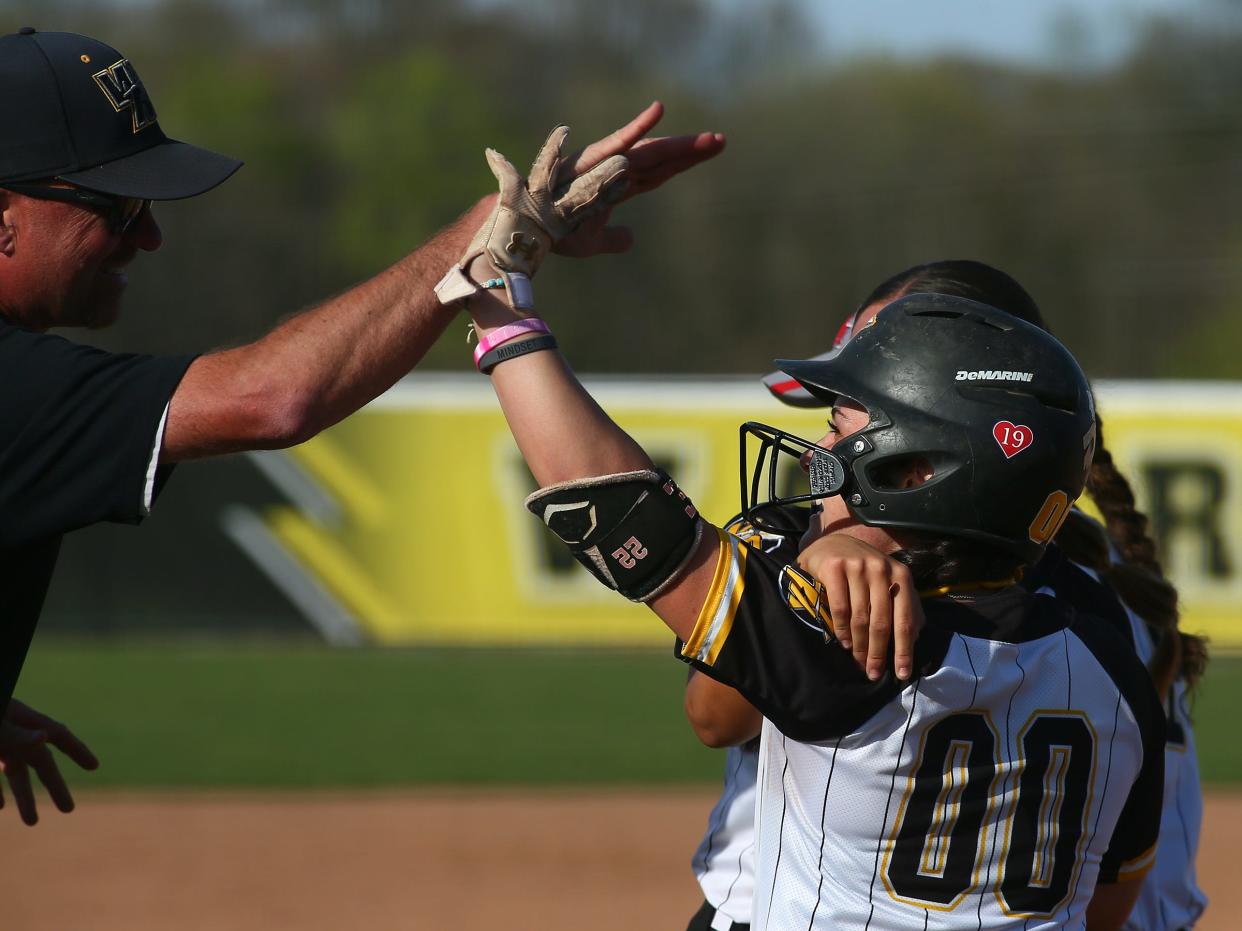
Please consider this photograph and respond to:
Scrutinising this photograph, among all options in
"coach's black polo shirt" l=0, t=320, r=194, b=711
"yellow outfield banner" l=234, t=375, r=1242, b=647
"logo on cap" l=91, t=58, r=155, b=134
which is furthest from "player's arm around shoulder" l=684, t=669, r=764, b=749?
"yellow outfield banner" l=234, t=375, r=1242, b=647

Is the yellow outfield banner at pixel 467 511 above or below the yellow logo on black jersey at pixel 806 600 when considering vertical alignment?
below

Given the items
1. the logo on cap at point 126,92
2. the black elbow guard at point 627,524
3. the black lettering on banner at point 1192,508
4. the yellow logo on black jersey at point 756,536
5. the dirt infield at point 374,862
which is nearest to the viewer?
the black elbow guard at point 627,524

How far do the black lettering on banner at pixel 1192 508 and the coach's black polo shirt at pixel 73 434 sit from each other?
37.9 feet

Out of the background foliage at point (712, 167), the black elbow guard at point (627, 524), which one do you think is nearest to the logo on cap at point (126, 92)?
the black elbow guard at point (627, 524)

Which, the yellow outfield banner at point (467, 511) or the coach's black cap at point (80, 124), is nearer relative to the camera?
the coach's black cap at point (80, 124)

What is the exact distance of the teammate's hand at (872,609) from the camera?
209 cm

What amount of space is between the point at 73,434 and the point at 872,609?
1.20 m

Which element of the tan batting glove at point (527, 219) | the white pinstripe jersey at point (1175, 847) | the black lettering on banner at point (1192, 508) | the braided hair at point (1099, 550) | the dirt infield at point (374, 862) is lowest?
the black lettering on banner at point (1192, 508)

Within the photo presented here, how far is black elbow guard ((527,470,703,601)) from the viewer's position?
6.79 feet

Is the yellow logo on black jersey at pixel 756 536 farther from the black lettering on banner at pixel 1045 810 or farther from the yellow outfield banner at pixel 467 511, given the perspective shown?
the yellow outfield banner at pixel 467 511

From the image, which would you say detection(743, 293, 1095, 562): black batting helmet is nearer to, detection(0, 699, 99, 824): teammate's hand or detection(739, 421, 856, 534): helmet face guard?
detection(739, 421, 856, 534): helmet face guard

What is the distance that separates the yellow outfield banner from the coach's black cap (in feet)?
34.0

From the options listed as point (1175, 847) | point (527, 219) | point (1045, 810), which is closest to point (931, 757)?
point (1045, 810)

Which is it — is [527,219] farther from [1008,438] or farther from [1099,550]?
[1099,550]
